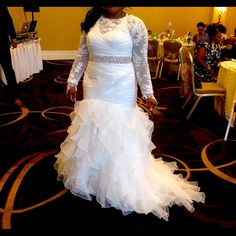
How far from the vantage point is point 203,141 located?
3297mm

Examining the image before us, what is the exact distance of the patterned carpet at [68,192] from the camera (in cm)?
196

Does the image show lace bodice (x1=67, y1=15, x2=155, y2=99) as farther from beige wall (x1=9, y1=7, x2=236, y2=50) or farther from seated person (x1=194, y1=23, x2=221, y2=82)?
beige wall (x1=9, y1=7, x2=236, y2=50)

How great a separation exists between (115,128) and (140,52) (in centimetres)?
52

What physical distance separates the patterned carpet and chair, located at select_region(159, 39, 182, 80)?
1.59m

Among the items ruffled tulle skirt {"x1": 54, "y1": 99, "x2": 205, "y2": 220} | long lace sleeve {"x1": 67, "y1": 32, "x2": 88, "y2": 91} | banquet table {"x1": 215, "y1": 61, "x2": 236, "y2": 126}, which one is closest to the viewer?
ruffled tulle skirt {"x1": 54, "y1": 99, "x2": 205, "y2": 220}

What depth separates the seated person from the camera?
169 inches

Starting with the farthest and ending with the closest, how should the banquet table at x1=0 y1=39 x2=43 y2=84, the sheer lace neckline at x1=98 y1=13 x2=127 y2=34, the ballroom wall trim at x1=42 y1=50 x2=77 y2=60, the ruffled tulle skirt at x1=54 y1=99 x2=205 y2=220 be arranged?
the ballroom wall trim at x1=42 y1=50 x2=77 y2=60 → the banquet table at x1=0 y1=39 x2=43 y2=84 → the ruffled tulle skirt at x1=54 y1=99 x2=205 y2=220 → the sheer lace neckline at x1=98 y1=13 x2=127 y2=34

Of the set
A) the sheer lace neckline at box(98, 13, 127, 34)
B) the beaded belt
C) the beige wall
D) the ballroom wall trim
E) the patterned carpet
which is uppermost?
the sheer lace neckline at box(98, 13, 127, 34)

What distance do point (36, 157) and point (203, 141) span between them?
5.73 ft

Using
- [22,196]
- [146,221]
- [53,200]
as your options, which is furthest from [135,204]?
[22,196]

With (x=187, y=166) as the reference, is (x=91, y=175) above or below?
above

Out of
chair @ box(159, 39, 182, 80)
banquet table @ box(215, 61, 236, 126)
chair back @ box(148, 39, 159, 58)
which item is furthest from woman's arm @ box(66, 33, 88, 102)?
chair back @ box(148, 39, 159, 58)

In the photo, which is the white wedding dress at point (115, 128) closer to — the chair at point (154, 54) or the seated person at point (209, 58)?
the seated person at point (209, 58)

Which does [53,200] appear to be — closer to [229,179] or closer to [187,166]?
[187,166]
